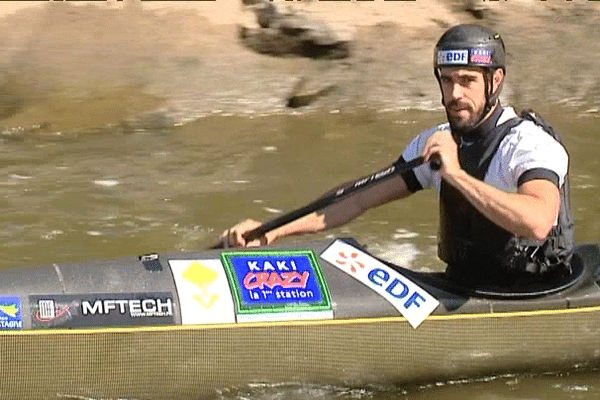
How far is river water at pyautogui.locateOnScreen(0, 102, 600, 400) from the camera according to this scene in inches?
263

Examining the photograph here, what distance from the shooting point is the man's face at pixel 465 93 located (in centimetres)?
446

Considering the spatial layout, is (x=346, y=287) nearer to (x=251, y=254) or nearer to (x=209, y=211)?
(x=251, y=254)

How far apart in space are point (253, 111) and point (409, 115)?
118 centimetres

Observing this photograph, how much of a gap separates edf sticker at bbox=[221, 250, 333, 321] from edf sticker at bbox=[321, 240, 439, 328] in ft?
0.38

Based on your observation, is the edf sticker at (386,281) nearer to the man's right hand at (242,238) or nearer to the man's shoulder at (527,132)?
the man's right hand at (242,238)

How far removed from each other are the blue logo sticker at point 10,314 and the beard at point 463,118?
1.63 m

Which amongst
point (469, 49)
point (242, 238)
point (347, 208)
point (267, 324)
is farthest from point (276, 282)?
point (469, 49)

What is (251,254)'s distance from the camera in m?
4.59

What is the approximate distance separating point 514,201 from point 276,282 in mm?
897

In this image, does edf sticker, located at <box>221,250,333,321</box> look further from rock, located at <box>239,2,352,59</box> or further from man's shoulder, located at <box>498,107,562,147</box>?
rock, located at <box>239,2,352,59</box>

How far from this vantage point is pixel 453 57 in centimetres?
443

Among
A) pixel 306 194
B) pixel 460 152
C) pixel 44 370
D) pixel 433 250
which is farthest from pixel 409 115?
pixel 44 370

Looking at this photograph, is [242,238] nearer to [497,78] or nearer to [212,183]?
[497,78]

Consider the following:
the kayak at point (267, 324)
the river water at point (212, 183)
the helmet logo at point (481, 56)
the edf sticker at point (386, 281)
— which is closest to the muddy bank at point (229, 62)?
the river water at point (212, 183)
